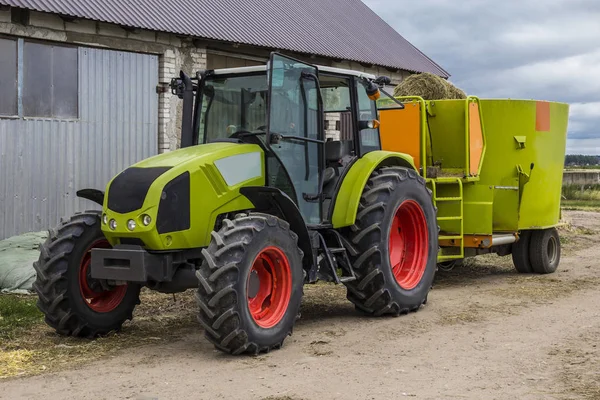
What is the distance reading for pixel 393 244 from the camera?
8883mm

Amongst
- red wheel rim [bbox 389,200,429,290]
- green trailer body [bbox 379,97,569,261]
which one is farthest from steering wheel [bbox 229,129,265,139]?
green trailer body [bbox 379,97,569,261]

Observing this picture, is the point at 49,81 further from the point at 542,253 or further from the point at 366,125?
the point at 542,253

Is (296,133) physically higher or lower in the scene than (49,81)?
lower

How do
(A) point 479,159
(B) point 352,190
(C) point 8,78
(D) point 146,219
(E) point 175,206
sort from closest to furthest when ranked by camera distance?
(D) point 146,219, (E) point 175,206, (B) point 352,190, (A) point 479,159, (C) point 8,78

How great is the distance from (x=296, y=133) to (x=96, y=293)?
7.22ft

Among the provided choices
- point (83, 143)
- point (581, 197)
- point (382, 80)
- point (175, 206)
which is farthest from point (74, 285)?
point (581, 197)

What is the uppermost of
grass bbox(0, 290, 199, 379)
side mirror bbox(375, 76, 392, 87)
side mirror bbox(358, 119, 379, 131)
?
side mirror bbox(375, 76, 392, 87)

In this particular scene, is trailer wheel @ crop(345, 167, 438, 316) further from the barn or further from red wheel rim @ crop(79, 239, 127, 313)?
the barn

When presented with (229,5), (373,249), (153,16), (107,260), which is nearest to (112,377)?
(107,260)

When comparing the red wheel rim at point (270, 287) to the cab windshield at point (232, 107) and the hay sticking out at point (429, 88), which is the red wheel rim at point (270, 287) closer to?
the cab windshield at point (232, 107)

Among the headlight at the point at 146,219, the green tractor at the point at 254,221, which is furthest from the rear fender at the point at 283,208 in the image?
the headlight at the point at 146,219

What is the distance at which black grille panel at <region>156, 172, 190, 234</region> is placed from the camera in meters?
6.74

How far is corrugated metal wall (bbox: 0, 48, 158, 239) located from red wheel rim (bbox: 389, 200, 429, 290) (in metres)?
5.45

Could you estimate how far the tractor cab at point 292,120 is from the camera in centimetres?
748
